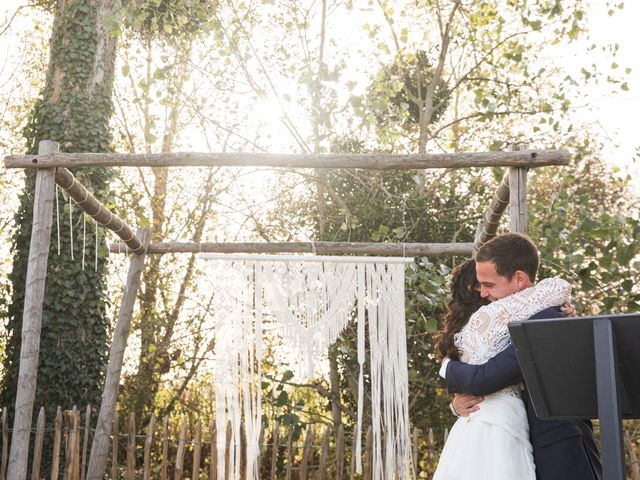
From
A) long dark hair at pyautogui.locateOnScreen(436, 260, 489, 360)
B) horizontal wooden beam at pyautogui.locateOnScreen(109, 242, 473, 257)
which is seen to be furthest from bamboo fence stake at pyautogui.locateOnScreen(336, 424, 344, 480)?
long dark hair at pyautogui.locateOnScreen(436, 260, 489, 360)

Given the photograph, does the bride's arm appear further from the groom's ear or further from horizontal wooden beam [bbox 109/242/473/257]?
horizontal wooden beam [bbox 109/242/473/257]

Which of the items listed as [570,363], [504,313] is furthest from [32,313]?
[570,363]

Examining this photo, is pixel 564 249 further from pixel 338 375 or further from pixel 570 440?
pixel 570 440

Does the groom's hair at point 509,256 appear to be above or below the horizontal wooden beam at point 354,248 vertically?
below

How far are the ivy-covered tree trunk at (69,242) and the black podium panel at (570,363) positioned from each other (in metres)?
5.11

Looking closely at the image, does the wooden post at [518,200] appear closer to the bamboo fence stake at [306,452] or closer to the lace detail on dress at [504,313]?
the lace detail on dress at [504,313]

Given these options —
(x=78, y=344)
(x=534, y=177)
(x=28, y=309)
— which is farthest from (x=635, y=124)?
(x=28, y=309)

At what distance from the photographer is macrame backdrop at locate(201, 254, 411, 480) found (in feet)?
11.8

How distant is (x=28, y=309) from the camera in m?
3.42

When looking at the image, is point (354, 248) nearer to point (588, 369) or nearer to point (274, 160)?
point (274, 160)

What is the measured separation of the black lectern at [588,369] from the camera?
4.77 ft

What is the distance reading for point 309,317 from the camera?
3.62m

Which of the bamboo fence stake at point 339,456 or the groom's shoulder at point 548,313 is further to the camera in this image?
the bamboo fence stake at point 339,456

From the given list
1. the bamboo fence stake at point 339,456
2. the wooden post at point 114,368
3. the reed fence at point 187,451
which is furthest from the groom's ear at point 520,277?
the wooden post at point 114,368
